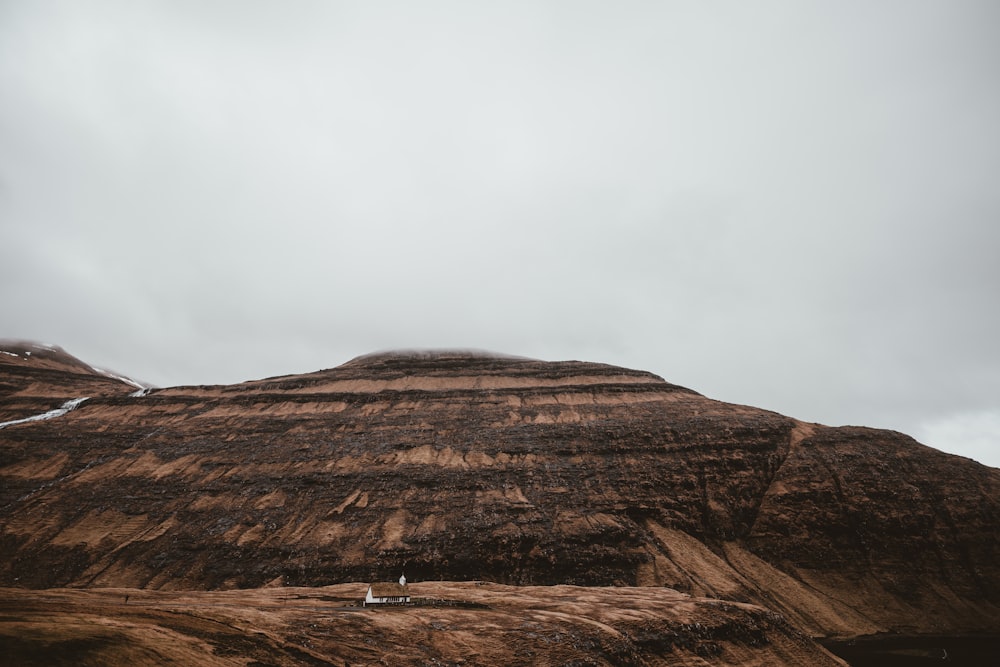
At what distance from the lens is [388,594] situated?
23.2 m

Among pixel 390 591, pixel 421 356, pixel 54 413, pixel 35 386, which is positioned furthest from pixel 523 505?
pixel 35 386

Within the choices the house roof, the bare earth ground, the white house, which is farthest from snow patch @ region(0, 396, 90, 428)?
the white house

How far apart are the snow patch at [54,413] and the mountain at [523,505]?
6.43ft

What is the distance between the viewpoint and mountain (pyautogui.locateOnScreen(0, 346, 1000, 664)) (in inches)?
1276

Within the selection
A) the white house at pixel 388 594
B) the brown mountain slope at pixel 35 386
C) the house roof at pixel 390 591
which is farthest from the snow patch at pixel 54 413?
the white house at pixel 388 594

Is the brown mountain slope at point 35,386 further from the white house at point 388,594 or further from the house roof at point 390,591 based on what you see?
the white house at point 388,594

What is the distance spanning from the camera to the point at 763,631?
2011cm

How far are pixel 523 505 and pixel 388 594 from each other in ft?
56.0

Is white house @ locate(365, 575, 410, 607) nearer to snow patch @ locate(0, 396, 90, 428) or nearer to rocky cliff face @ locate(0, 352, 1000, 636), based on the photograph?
rocky cliff face @ locate(0, 352, 1000, 636)

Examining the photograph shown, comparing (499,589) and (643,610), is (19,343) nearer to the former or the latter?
(499,589)

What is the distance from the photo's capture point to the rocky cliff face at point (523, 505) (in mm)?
32469

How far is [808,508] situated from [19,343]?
148984 mm

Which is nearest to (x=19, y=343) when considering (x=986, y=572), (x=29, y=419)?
(x=29, y=419)

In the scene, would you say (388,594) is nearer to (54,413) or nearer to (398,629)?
(398,629)
